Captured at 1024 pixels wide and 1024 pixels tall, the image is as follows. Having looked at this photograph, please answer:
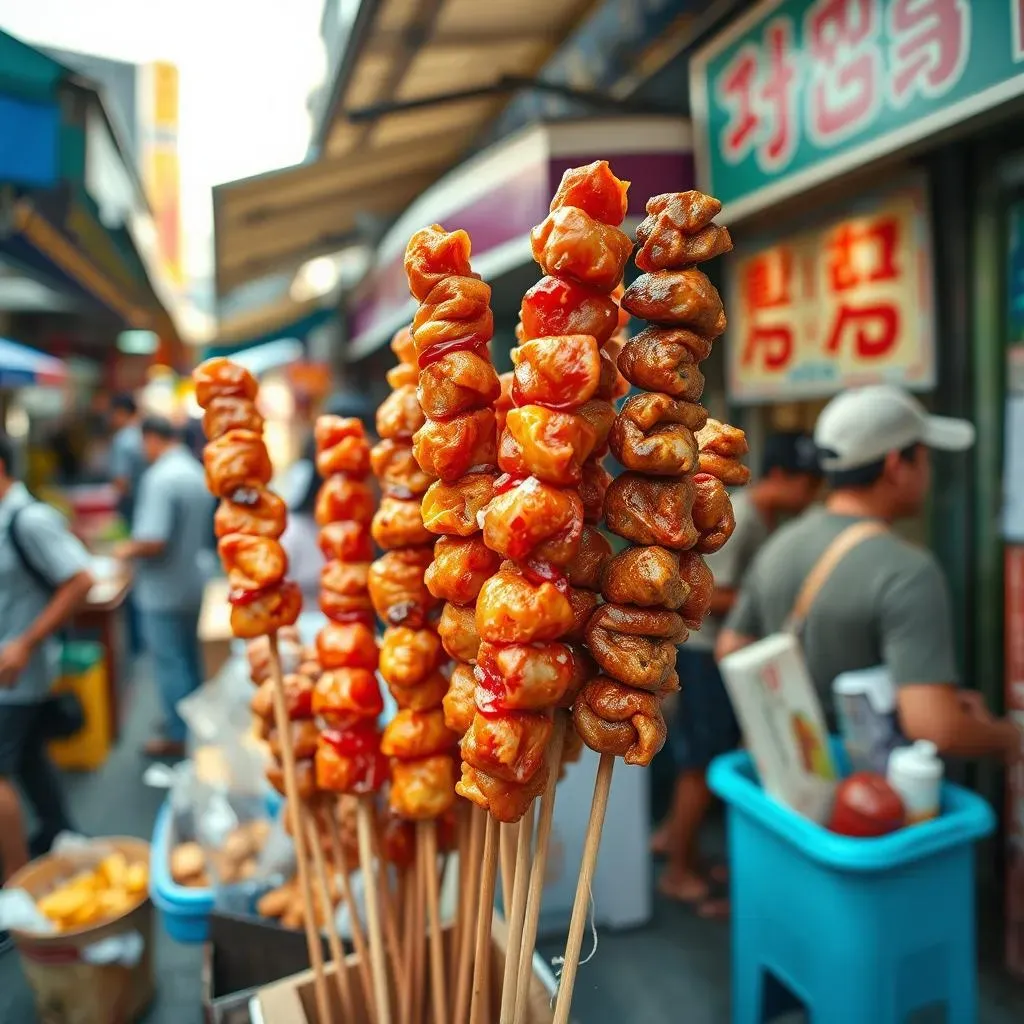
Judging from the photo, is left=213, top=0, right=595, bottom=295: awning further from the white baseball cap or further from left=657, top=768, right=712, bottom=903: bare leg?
left=657, top=768, right=712, bottom=903: bare leg

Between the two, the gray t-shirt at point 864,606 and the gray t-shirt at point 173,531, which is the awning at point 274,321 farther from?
the gray t-shirt at point 864,606

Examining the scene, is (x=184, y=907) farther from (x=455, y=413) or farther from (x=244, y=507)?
(x=455, y=413)

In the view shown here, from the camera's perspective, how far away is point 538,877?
1.10 meters

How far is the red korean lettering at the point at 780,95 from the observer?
10.1 ft

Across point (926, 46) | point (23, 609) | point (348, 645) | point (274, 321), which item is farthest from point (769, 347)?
point (274, 321)

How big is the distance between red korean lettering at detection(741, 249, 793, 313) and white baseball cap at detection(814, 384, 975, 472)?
134 cm

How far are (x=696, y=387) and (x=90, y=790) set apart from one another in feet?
18.4

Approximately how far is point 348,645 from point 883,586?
70.4 inches

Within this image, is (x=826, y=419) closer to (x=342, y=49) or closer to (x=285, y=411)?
(x=342, y=49)

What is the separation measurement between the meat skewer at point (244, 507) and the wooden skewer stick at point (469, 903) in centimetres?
32

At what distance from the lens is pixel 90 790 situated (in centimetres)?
528

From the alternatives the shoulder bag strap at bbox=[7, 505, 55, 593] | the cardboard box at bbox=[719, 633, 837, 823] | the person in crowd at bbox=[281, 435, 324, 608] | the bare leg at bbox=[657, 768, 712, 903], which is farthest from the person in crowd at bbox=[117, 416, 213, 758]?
the cardboard box at bbox=[719, 633, 837, 823]

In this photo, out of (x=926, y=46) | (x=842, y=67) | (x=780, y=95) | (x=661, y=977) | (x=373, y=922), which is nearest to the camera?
(x=373, y=922)

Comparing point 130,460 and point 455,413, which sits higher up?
point 130,460
